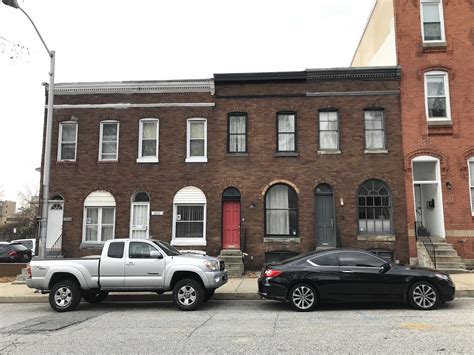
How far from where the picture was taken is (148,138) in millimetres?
18969

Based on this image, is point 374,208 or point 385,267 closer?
point 385,267

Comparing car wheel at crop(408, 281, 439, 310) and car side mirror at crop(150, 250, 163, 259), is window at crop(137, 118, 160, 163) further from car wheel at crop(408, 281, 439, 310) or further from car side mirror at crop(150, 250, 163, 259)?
car wheel at crop(408, 281, 439, 310)

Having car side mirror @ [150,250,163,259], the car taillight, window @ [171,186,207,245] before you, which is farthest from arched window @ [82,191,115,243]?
the car taillight

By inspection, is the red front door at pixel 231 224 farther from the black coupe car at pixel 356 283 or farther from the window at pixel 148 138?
the black coupe car at pixel 356 283

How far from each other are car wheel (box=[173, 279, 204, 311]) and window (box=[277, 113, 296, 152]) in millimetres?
8824

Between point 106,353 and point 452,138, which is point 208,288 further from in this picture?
point 452,138

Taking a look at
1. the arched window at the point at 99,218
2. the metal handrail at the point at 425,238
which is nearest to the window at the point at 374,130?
the metal handrail at the point at 425,238

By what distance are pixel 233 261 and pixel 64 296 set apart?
7.23 meters

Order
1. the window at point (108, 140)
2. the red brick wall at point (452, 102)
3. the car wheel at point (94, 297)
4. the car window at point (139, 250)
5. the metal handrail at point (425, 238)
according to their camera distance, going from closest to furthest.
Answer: the car window at point (139, 250), the car wheel at point (94, 297), the metal handrail at point (425, 238), the red brick wall at point (452, 102), the window at point (108, 140)

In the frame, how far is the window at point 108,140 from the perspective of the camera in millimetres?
19062

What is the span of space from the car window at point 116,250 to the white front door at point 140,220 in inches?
277

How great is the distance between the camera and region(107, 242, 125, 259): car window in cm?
1116

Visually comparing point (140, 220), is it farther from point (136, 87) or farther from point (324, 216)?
point (324, 216)

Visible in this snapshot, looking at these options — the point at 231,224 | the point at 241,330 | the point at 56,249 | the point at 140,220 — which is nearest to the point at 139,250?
the point at 241,330
